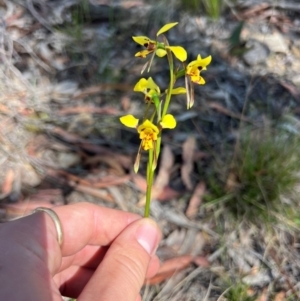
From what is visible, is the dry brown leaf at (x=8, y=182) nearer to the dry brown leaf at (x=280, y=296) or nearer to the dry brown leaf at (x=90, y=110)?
the dry brown leaf at (x=90, y=110)

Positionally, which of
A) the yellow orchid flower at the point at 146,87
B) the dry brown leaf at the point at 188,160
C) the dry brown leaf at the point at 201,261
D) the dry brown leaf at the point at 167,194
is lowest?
the dry brown leaf at the point at 201,261

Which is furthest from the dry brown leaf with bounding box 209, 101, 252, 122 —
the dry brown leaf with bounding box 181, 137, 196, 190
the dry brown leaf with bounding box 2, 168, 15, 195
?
the dry brown leaf with bounding box 2, 168, 15, 195

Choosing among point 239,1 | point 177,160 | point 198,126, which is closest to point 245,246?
point 177,160

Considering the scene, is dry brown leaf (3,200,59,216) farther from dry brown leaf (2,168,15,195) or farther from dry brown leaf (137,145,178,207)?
dry brown leaf (137,145,178,207)

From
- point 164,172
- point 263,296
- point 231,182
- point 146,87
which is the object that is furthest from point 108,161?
point 146,87

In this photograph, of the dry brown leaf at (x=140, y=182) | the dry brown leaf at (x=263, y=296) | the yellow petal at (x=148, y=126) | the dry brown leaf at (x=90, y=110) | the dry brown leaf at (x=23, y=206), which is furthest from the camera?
the dry brown leaf at (x=90, y=110)

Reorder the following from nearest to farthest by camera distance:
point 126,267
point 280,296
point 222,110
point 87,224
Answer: point 126,267, point 87,224, point 280,296, point 222,110

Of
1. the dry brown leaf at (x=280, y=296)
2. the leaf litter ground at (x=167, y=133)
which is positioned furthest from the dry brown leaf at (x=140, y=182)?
the dry brown leaf at (x=280, y=296)

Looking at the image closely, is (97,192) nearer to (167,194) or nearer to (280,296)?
(167,194)
